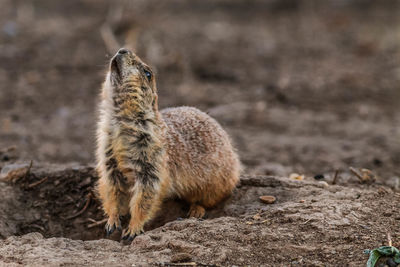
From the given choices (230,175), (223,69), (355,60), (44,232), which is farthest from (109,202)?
(355,60)

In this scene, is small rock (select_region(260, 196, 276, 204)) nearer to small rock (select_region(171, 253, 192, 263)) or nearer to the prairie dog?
the prairie dog

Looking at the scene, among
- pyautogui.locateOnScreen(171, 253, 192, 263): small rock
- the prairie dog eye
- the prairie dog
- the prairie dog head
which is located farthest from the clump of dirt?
the prairie dog eye

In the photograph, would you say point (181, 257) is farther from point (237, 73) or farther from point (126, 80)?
point (237, 73)

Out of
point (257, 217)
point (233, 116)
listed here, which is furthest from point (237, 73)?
point (257, 217)

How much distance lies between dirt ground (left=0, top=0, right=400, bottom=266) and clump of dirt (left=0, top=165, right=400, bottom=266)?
0.04 ft

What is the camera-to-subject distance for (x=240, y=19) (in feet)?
51.0

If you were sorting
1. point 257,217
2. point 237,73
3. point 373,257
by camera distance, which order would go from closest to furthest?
1. point 373,257
2. point 257,217
3. point 237,73

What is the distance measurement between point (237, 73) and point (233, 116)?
2220 millimetres

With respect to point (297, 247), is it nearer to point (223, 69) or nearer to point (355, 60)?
→ point (223, 69)

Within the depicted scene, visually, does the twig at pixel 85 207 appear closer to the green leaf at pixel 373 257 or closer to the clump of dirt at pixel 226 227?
the clump of dirt at pixel 226 227

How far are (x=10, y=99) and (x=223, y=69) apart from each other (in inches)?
166

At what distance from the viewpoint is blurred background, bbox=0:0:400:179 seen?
A: 7.94m

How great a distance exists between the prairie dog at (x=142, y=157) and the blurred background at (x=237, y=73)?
1810 mm

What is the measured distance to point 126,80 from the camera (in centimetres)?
452
